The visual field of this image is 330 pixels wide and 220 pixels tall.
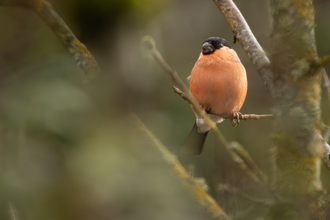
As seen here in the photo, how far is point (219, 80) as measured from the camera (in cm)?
129

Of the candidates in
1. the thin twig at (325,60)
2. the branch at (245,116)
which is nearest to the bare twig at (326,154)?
the branch at (245,116)

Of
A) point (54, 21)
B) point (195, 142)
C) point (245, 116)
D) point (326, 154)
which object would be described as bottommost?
point (195, 142)

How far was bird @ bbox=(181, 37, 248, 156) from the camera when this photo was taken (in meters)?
1.29

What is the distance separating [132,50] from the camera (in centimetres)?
269

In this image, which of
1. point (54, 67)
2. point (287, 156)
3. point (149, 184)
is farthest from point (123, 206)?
point (287, 156)

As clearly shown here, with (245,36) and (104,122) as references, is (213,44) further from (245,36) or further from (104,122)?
(104,122)

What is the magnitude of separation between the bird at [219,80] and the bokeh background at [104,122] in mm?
198

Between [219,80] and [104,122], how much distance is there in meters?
Result: 1.27

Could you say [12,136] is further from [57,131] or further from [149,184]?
[149,184]

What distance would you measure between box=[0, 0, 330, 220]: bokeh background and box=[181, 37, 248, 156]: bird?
0.65 feet

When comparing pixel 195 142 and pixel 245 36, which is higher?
pixel 245 36

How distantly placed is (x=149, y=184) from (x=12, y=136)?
101cm

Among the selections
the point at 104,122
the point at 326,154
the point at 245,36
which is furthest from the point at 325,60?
the point at 104,122

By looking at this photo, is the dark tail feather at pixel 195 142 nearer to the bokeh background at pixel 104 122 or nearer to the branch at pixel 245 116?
the bokeh background at pixel 104 122
